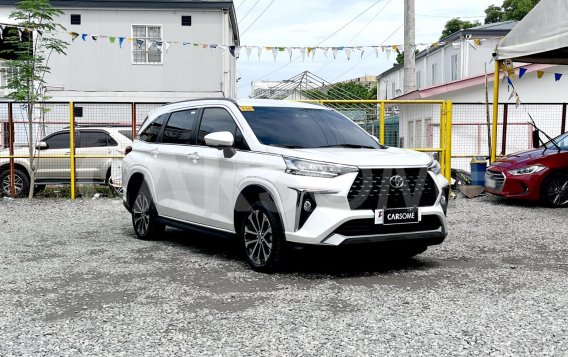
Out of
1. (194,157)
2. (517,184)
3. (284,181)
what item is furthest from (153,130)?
(517,184)

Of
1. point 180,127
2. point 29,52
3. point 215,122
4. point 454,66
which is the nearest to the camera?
point 215,122

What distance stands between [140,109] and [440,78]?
82.4 feet

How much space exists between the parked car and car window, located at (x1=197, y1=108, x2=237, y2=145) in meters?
7.18

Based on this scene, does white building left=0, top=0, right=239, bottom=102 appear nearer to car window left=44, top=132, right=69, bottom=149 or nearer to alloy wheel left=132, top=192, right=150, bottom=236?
car window left=44, top=132, right=69, bottom=149

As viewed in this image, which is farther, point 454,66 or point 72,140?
point 454,66

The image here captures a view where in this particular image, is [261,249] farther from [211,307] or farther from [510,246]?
[510,246]

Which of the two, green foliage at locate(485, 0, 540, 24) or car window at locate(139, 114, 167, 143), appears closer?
car window at locate(139, 114, 167, 143)

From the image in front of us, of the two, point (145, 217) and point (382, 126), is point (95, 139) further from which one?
point (145, 217)

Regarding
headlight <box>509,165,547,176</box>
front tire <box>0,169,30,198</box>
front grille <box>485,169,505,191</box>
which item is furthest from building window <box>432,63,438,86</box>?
front tire <box>0,169,30,198</box>

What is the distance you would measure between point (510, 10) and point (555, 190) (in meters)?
45.8

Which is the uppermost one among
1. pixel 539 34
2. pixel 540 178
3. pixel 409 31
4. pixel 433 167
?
pixel 409 31

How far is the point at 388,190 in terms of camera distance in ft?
21.1

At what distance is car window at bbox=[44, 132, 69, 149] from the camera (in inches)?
579

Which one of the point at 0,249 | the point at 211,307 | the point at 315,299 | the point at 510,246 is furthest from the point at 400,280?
the point at 0,249
